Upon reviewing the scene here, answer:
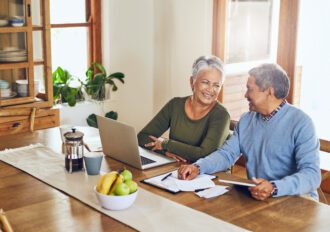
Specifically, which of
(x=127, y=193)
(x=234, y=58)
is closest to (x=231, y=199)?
(x=127, y=193)

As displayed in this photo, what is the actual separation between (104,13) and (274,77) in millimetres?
2745

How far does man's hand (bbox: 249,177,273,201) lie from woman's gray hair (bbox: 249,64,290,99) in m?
0.52

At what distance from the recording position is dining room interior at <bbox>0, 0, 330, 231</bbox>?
1.97 meters

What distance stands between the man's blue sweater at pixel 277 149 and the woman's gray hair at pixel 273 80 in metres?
0.08

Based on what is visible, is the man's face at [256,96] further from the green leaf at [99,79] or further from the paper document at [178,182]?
the green leaf at [99,79]

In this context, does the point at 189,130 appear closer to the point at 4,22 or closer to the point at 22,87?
the point at 22,87

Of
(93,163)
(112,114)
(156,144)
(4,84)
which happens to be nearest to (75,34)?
(112,114)

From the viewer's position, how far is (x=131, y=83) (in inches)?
203

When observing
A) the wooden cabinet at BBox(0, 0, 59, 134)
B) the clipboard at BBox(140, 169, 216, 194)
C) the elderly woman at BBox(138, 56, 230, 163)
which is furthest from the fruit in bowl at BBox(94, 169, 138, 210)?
the wooden cabinet at BBox(0, 0, 59, 134)

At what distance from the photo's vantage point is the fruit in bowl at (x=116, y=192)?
6.38 feet

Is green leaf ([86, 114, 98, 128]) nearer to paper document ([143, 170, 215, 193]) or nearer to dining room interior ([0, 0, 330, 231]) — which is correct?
dining room interior ([0, 0, 330, 231])

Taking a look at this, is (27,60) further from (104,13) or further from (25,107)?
(104,13)

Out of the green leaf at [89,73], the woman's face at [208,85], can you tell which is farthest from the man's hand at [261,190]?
Result: the green leaf at [89,73]

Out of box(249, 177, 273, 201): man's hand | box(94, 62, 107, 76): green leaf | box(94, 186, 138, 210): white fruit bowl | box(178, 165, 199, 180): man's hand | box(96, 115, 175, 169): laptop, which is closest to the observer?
box(94, 186, 138, 210): white fruit bowl
